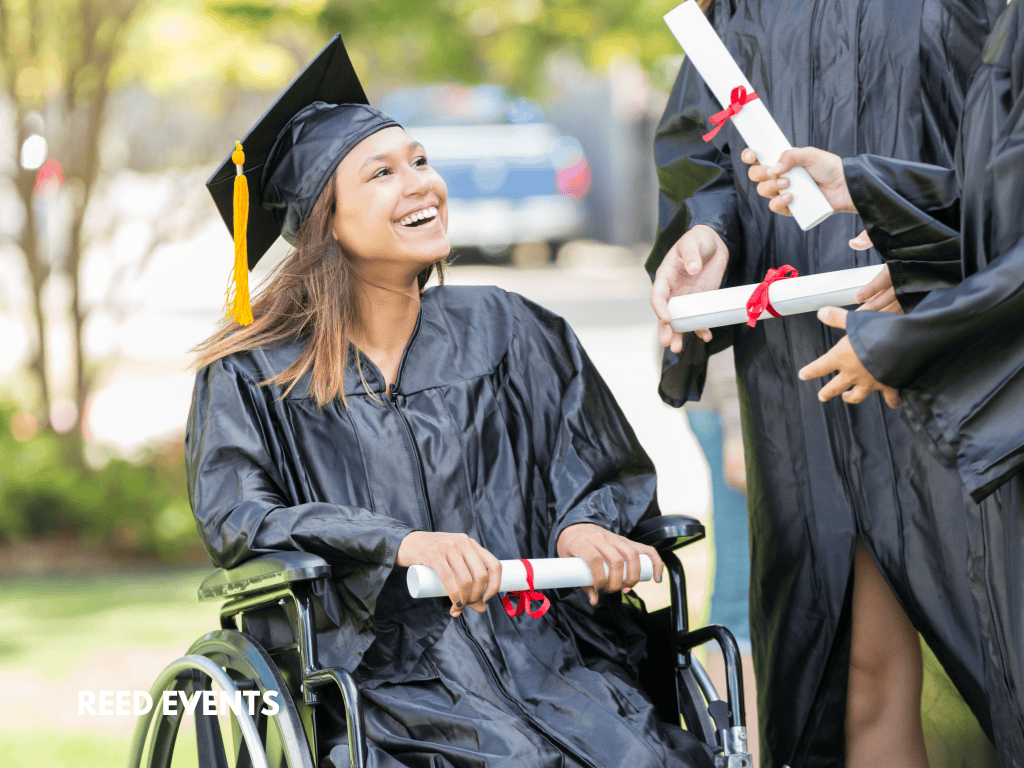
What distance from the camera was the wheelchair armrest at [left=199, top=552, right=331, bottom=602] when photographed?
2.04 metres

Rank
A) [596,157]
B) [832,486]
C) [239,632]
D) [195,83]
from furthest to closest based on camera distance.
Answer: [596,157]
[195,83]
[832,486]
[239,632]

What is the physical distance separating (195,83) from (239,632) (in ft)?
18.1

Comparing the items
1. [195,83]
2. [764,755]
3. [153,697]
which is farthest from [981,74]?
[195,83]

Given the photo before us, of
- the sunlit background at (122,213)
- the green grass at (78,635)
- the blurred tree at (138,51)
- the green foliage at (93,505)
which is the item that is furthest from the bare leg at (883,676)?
the blurred tree at (138,51)

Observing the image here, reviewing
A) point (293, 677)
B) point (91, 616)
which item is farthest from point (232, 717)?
point (91, 616)

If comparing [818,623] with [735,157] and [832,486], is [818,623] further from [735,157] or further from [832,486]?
[735,157]

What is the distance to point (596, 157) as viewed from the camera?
58.5 ft

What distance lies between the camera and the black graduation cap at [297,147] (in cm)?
257

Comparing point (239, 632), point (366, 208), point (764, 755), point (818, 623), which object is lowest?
point (764, 755)

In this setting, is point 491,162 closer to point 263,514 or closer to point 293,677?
point 263,514

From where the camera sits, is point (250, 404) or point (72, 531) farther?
point (72, 531)

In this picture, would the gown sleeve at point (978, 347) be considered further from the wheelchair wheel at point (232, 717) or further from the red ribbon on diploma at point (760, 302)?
the wheelchair wheel at point (232, 717)

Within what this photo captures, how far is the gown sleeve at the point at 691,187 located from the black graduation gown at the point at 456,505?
0.19 metres

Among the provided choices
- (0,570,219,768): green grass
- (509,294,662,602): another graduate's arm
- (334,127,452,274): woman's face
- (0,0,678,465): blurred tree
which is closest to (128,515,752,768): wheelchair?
(509,294,662,602): another graduate's arm
